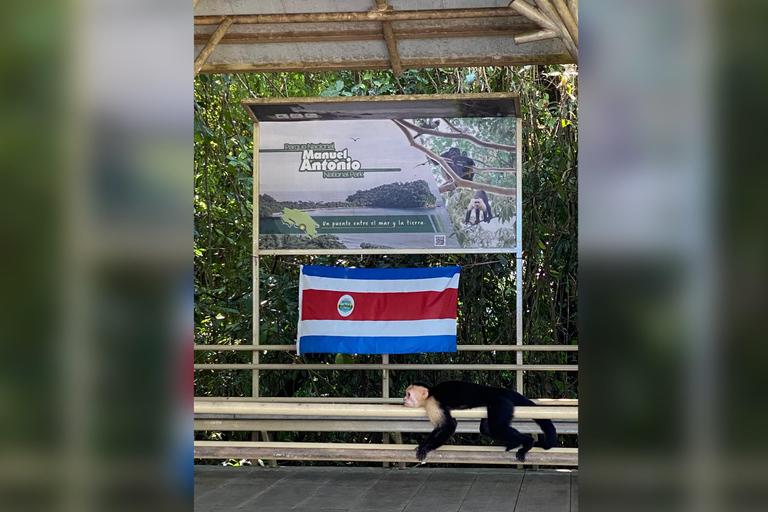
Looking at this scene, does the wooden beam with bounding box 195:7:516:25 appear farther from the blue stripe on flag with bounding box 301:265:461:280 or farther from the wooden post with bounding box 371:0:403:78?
the blue stripe on flag with bounding box 301:265:461:280

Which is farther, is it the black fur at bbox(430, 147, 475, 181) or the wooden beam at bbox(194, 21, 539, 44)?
the black fur at bbox(430, 147, 475, 181)

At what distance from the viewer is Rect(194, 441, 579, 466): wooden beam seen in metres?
4.14

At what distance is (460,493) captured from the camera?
5.21m

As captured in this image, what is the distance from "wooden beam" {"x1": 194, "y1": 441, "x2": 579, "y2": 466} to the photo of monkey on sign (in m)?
1.94

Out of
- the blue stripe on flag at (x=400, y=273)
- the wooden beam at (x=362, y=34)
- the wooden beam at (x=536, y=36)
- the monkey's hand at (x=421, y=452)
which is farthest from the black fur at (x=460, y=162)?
the monkey's hand at (x=421, y=452)

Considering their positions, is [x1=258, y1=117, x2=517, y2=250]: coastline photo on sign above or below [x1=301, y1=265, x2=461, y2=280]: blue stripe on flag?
above

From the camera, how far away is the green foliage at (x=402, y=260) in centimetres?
788

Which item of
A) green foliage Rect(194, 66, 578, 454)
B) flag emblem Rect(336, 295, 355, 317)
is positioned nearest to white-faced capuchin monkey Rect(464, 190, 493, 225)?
flag emblem Rect(336, 295, 355, 317)

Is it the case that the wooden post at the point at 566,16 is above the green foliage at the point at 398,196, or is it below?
above

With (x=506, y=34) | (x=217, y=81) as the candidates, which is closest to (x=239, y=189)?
(x=217, y=81)

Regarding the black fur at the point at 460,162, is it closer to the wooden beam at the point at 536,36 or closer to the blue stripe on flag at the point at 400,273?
the blue stripe on flag at the point at 400,273

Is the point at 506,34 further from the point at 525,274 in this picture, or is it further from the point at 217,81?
the point at 217,81

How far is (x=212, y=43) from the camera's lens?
14.7 ft
